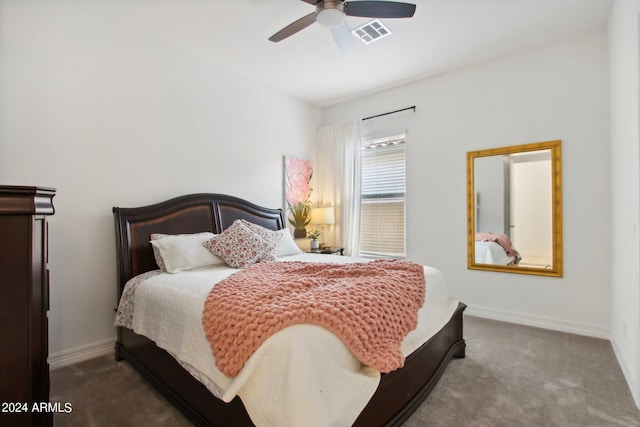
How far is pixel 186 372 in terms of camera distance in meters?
1.76

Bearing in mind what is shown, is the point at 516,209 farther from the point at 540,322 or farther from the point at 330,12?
the point at 330,12

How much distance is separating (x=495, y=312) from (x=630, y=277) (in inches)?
57.9

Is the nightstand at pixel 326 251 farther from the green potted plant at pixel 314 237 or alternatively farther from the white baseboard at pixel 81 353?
the white baseboard at pixel 81 353

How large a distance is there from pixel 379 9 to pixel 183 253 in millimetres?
2404

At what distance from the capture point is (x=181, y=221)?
310 cm

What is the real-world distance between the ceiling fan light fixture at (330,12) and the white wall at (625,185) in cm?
178

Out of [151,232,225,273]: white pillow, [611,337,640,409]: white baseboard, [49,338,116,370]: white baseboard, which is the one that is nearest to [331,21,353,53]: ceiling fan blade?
[151,232,225,273]: white pillow

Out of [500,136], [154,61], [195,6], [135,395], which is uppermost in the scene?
[195,6]

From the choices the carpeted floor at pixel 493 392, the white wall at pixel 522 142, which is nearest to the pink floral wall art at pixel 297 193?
the white wall at pixel 522 142

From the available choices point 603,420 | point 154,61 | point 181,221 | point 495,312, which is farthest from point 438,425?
A: point 154,61

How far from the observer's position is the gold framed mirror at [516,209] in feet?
10.2

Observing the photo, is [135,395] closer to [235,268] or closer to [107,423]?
[107,423]

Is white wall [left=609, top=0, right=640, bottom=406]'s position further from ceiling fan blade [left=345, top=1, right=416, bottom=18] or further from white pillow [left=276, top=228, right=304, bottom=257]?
white pillow [left=276, top=228, right=304, bottom=257]

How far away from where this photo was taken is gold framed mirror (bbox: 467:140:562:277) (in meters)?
3.11
